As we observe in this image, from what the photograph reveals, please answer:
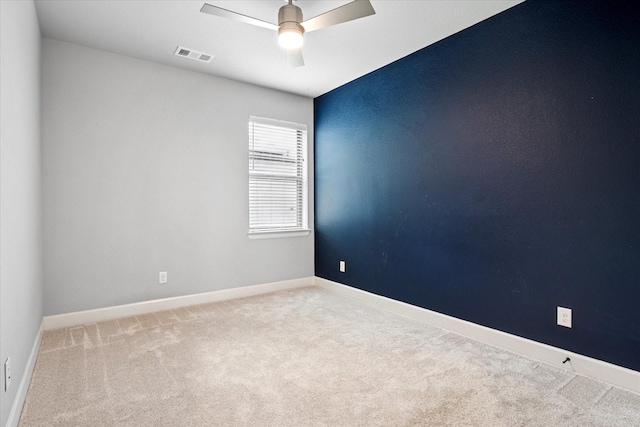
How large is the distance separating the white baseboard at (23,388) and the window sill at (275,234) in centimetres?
224

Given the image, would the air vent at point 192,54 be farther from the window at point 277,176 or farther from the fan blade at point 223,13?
the fan blade at point 223,13

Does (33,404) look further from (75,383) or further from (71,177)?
(71,177)

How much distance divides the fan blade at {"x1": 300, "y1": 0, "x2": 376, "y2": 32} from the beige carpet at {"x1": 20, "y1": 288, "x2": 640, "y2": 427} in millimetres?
2329

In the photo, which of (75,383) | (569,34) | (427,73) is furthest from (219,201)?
(569,34)

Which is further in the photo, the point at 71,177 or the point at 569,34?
the point at 71,177

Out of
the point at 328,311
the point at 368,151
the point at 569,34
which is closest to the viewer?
the point at 569,34

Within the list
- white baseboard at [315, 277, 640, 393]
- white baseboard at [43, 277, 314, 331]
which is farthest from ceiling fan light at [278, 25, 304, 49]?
white baseboard at [43, 277, 314, 331]

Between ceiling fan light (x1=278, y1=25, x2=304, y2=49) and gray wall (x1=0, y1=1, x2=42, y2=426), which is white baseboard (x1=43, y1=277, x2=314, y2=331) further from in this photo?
ceiling fan light (x1=278, y1=25, x2=304, y2=49)

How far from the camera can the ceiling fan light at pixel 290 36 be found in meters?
2.36

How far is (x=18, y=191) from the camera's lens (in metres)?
2.00

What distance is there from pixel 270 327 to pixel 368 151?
2.18 metres

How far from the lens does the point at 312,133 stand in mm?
4805

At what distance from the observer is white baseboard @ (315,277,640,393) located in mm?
2148

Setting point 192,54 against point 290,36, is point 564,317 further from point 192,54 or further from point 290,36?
point 192,54
